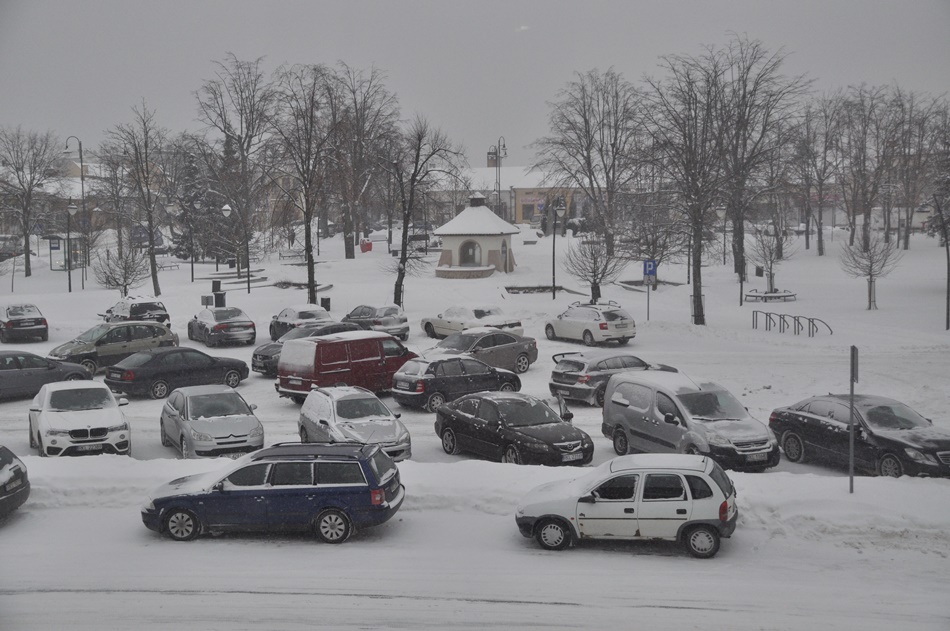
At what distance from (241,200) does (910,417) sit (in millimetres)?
48227

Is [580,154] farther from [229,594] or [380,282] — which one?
[229,594]

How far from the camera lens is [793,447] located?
16062 mm

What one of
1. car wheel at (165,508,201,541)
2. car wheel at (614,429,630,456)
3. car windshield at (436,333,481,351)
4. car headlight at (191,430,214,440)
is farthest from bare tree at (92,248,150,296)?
car wheel at (165,508,201,541)

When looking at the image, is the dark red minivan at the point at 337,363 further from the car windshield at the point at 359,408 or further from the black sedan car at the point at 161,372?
the car windshield at the point at 359,408

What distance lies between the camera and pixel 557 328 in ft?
105

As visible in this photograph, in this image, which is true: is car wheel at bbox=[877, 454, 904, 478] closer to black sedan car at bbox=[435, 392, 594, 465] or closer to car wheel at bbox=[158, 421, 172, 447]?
black sedan car at bbox=[435, 392, 594, 465]

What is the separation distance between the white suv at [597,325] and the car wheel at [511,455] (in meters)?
15.6

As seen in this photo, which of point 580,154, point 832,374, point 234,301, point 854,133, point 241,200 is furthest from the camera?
point 854,133

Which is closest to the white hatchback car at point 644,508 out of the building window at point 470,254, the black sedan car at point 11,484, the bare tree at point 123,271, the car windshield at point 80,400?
the black sedan car at point 11,484

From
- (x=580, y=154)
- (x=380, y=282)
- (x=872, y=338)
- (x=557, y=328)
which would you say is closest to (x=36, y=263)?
(x=380, y=282)

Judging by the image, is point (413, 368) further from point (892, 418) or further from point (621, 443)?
point (892, 418)

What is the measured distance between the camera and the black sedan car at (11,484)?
11.8 meters

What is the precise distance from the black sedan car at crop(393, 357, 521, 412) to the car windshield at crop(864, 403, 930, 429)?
793 cm

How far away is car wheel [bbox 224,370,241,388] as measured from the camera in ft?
74.1
